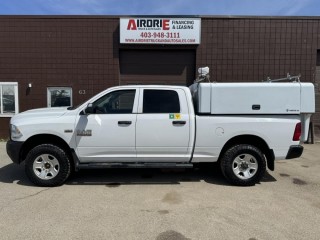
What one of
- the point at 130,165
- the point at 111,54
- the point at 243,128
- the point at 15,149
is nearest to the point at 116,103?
the point at 130,165

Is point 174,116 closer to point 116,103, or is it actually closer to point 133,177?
point 116,103

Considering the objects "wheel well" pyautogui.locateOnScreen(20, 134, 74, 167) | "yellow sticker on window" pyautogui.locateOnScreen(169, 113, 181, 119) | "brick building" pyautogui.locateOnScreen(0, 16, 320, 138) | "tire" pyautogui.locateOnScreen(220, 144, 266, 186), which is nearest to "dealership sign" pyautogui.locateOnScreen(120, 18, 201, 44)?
"brick building" pyautogui.locateOnScreen(0, 16, 320, 138)

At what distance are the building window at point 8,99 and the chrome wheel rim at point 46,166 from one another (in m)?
6.52

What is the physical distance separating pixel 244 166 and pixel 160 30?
22.0 ft

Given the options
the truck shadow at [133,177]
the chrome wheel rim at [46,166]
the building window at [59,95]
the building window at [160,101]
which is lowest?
the truck shadow at [133,177]

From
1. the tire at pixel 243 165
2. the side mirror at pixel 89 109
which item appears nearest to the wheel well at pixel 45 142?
the side mirror at pixel 89 109

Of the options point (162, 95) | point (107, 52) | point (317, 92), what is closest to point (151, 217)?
point (162, 95)

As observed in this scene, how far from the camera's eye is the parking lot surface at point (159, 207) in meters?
3.85

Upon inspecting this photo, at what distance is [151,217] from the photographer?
4305mm

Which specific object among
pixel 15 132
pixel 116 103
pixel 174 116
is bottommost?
pixel 15 132

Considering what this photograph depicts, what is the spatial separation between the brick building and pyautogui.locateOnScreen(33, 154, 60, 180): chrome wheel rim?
230 inches

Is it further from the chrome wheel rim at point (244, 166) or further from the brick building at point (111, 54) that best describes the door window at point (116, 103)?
the brick building at point (111, 54)

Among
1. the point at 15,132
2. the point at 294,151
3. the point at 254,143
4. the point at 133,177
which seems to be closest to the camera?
the point at 15,132

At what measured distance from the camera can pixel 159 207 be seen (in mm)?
→ 4695
